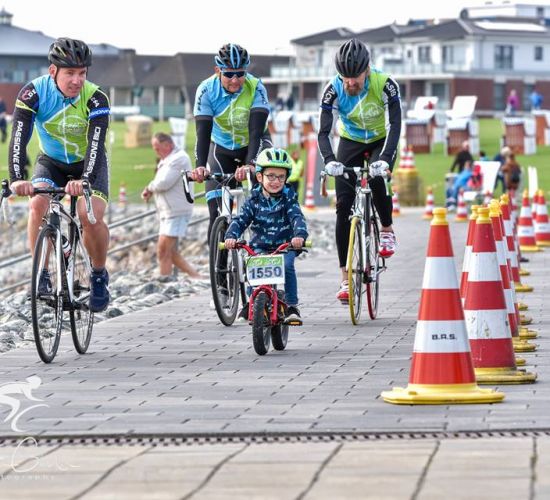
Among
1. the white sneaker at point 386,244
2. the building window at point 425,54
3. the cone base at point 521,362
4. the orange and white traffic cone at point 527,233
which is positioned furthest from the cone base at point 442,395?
the building window at point 425,54

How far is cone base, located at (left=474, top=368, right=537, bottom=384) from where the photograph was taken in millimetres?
9094

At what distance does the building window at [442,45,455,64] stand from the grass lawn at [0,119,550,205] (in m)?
41.0

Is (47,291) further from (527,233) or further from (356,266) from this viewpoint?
(527,233)

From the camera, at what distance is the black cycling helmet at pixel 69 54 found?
10.8 m

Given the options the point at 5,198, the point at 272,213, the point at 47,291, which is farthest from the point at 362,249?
the point at 5,198

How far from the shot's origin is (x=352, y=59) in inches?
506

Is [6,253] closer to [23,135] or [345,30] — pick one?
[23,135]

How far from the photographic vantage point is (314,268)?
20344mm

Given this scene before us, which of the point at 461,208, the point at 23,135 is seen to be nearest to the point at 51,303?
the point at 23,135

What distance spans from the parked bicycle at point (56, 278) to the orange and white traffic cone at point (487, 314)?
247 centimetres

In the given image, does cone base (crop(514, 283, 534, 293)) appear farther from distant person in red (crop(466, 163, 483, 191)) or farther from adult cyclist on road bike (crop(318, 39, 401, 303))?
distant person in red (crop(466, 163, 483, 191))

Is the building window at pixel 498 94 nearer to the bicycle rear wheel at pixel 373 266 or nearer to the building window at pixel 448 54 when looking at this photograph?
the building window at pixel 448 54

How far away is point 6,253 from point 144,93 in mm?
117530

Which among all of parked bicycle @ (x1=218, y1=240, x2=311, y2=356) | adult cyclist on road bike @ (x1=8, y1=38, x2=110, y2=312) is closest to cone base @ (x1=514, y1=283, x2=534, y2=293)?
parked bicycle @ (x1=218, y1=240, x2=311, y2=356)
